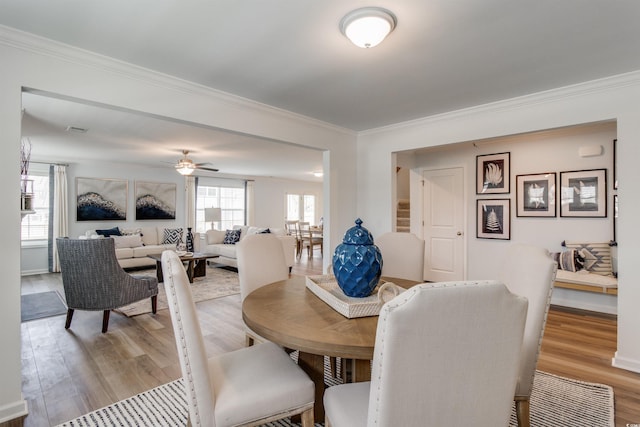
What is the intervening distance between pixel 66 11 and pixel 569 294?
5.49m

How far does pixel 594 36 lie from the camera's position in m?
1.92

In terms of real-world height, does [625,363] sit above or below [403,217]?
below

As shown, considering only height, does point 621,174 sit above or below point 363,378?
above

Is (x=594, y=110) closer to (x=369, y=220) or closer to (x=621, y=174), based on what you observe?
(x=621, y=174)

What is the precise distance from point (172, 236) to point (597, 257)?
7388 mm

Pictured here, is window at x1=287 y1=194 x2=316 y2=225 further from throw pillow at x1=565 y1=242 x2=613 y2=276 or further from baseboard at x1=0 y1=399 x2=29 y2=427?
baseboard at x1=0 y1=399 x2=29 y2=427

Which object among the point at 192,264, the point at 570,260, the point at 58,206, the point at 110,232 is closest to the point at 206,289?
the point at 192,264

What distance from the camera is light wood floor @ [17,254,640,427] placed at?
6.86 ft

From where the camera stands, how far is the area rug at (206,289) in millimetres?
3977

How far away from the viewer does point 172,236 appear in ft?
23.4

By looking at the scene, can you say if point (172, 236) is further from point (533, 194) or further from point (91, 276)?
point (533, 194)

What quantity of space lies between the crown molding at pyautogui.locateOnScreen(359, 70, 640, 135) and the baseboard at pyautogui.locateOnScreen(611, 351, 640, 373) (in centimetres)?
214

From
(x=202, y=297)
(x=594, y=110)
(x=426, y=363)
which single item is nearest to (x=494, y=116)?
(x=594, y=110)

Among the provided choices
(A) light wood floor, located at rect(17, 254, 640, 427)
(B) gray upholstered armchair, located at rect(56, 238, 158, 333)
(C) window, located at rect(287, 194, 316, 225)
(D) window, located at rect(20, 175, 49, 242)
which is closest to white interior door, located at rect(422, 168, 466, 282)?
→ (A) light wood floor, located at rect(17, 254, 640, 427)
